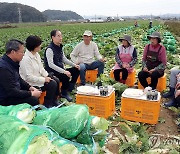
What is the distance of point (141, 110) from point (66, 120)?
227 centimetres

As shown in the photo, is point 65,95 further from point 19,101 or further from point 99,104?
point 19,101

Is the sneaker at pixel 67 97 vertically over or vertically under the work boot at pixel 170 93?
under

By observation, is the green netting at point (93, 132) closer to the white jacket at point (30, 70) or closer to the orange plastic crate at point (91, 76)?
the white jacket at point (30, 70)

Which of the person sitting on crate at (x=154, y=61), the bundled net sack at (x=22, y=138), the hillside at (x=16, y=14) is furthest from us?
the hillside at (x=16, y=14)

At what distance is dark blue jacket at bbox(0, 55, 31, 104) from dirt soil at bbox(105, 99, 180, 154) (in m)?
1.60

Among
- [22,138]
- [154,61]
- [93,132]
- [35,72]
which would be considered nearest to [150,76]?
[154,61]

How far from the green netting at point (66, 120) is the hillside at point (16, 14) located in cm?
10884

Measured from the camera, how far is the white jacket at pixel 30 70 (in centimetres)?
498

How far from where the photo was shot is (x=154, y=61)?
20.9 ft

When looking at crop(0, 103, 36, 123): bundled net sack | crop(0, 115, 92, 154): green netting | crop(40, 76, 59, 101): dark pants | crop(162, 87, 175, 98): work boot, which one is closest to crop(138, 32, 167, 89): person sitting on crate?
crop(162, 87, 175, 98): work boot

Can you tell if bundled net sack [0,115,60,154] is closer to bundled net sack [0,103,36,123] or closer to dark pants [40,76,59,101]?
bundled net sack [0,103,36,123]

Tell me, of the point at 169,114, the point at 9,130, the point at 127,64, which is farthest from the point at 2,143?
the point at 127,64

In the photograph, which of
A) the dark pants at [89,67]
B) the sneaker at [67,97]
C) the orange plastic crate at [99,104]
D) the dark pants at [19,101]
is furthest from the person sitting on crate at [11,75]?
the dark pants at [89,67]

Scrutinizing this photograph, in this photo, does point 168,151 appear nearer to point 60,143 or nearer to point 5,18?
point 60,143
